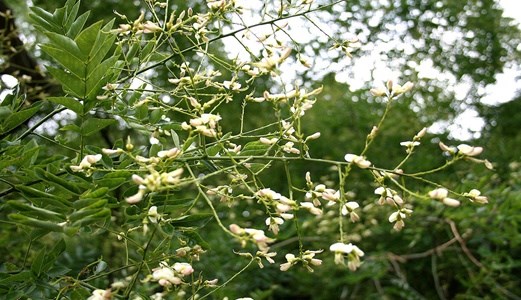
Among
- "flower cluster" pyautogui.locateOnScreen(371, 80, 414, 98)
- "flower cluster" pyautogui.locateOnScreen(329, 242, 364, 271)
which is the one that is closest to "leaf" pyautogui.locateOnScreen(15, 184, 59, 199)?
"flower cluster" pyautogui.locateOnScreen(329, 242, 364, 271)

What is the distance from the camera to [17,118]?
91 centimetres

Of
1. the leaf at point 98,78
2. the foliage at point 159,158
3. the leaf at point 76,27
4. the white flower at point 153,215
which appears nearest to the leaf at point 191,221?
the foliage at point 159,158

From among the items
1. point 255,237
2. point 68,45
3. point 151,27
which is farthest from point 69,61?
point 255,237

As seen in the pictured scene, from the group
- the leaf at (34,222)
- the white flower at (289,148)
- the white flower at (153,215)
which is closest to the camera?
the leaf at (34,222)

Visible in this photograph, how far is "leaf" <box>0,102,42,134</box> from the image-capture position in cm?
90

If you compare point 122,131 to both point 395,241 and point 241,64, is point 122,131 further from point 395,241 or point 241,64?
point 241,64

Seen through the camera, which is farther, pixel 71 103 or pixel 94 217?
pixel 71 103

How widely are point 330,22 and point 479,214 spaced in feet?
3.32

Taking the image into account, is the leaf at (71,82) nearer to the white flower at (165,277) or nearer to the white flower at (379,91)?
the white flower at (165,277)

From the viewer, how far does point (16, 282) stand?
0.83 meters

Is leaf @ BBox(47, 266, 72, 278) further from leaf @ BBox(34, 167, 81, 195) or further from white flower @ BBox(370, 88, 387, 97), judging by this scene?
white flower @ BBox(370, 88, 387, 97)

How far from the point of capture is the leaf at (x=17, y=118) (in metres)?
0.90

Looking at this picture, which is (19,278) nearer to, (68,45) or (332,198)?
(68,45)

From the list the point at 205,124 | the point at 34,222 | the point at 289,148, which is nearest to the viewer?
the point at 34,222
